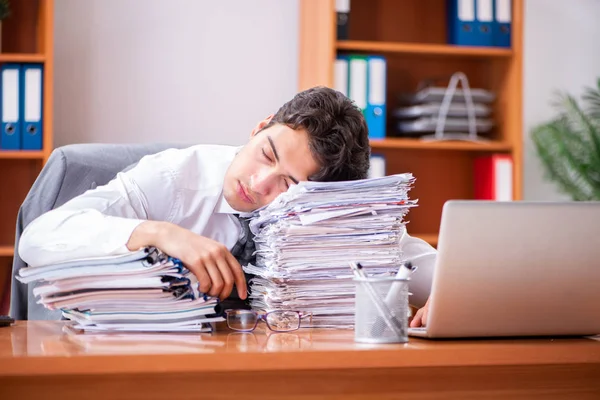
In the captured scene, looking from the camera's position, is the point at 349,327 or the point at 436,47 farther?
the point at 436,47

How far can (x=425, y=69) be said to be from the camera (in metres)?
3.49

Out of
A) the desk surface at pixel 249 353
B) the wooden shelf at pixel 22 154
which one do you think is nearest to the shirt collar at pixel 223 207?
the desk surface at pixel 249 353

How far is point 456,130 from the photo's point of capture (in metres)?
3.22

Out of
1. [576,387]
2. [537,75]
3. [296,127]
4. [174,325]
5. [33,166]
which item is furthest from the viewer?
[537,75]

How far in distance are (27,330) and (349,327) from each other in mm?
455

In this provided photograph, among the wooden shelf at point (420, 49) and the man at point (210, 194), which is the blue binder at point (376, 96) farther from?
the man at point (210, 194)

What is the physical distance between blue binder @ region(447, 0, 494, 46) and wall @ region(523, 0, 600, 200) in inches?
18.9

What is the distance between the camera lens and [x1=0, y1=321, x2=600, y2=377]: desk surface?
2.55 feet

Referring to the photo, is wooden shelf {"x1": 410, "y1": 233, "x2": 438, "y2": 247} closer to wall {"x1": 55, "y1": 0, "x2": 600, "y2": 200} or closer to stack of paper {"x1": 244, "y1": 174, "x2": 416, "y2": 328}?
wall {"x1": 55, "y1": 0, "x2": 600, "y2": 200}

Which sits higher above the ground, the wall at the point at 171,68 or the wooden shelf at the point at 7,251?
the wall at the point at 171,68

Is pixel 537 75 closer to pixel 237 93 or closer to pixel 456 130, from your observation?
pixel 456 130

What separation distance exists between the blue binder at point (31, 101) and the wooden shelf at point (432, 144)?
126 centimetres

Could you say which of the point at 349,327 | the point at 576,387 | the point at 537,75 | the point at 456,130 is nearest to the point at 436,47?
the point at 456,130

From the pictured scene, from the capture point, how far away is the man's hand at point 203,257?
3.51ft
